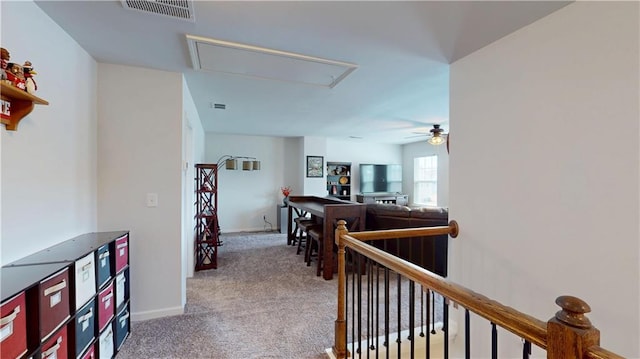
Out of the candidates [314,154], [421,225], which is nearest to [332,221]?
[421,225]

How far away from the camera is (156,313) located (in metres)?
2.43

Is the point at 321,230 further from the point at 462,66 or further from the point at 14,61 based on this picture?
the point at 14,61

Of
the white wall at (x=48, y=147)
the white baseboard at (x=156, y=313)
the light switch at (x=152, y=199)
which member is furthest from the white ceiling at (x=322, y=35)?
the white baseboard at (x=156, y=313)

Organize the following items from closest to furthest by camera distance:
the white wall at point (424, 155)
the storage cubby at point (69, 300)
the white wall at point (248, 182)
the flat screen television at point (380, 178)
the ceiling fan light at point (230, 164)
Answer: the storage cubby at point (69, 300)
the ceiling fan light at point (230, 164)
the white wall at point (248, 182)
the white wall at point (424, 155)
the flat screen television at point (380, 178)

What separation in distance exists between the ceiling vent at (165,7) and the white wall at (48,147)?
55 centimetres

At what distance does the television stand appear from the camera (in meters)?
7.06

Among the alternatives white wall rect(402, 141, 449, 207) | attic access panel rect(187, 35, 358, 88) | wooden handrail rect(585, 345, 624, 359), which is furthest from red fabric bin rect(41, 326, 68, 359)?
white wall rect(402, 141, 449, 207)

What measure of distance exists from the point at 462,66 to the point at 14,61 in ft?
9.21

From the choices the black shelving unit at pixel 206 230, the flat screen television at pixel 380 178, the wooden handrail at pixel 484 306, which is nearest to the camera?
the wooden handrail at pixel 484 306

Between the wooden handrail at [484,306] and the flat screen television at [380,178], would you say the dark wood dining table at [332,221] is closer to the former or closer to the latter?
the wooden handrail at [484,306]

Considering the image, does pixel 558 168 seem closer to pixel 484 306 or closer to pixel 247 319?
pixel 484 306

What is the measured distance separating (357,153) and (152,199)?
5604 mm

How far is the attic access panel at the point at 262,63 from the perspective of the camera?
199 cm

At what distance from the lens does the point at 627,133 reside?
129cm
